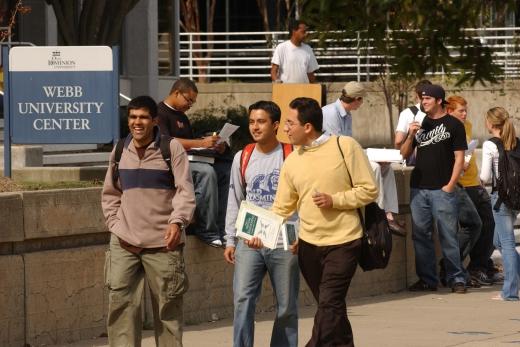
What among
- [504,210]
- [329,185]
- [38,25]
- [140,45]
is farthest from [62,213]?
[140,45]

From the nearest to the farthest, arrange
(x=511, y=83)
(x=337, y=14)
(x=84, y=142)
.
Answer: (x=337, y=14), (x=84, y=142), (x=511, y=83)

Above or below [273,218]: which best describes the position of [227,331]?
below

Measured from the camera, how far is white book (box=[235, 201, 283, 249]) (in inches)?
353

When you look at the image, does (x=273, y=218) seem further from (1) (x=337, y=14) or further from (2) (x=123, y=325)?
(1) (x=337, y=14)

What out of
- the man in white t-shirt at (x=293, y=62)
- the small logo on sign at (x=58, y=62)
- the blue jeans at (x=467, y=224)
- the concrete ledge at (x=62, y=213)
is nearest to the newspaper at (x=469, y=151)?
the blue jeans at (x=467, y=224)

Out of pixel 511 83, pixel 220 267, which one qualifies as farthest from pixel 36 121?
pixel 511 83

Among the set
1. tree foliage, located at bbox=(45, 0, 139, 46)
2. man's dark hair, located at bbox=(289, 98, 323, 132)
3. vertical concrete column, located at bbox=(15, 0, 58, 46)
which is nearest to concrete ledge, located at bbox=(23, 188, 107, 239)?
man's dark hair, located at bbox=(289, 98, 323, 132)

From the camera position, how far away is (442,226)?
1420 centimetres

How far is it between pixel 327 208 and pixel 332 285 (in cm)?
49

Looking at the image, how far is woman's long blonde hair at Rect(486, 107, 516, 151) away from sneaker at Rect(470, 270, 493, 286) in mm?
2104

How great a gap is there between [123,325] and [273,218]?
48.5 inches

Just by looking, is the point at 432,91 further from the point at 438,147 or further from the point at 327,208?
the point at 327,208

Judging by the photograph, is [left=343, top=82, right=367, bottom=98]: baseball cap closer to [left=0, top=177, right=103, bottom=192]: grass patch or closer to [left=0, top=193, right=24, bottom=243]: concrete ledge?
[left=0, top=177, right=103, bottom=192]: grass patch

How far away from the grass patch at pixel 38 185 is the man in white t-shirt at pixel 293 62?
405cm
